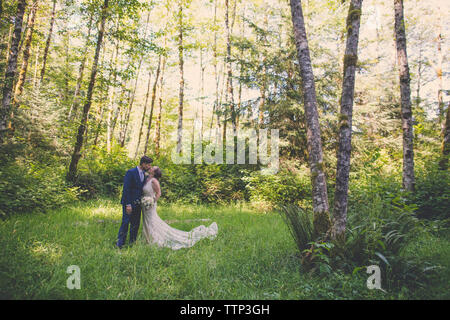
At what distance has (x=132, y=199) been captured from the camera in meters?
4.84

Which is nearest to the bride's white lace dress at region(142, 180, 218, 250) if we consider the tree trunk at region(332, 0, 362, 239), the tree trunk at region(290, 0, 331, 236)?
the tree trunk at region(290, 0, 331, 236)

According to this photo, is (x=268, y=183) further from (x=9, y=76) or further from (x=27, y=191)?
(x=9, y=76)

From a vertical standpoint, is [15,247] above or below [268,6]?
below

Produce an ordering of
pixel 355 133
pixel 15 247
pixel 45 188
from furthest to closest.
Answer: pixel 355 133 → pixel 45 188 → pixel 15 247

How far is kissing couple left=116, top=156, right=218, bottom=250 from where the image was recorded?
4.79 meters

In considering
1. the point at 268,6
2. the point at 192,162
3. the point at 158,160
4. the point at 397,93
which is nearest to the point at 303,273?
the point at 192,162

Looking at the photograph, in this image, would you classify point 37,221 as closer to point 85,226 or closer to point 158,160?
point 85,226

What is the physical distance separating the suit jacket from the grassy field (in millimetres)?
900

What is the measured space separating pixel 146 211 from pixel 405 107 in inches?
308

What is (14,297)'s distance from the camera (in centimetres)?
253

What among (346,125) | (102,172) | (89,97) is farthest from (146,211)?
(102,172)

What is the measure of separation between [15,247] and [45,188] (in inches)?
164

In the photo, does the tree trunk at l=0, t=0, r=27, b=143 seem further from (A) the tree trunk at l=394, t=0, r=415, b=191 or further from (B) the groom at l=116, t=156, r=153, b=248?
(A) the tree trunk at l=394, t=0, r=415, b=191

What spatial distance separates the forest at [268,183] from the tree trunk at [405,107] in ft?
0.12
